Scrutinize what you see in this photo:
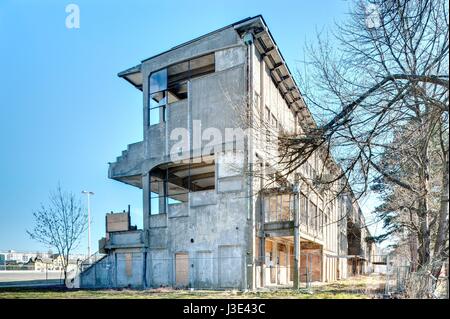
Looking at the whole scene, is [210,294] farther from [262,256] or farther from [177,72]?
[177,72]

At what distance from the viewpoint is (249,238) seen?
14.9 metres

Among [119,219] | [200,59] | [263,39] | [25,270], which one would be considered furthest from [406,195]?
[25,270]

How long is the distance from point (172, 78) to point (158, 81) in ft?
2.46

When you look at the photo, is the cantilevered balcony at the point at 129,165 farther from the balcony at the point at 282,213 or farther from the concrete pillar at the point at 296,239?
the concrete pillar at the point at 296,239

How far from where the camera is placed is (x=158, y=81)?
61.2 feet

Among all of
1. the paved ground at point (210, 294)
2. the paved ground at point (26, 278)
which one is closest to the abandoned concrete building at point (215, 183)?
the paved ground at point (210, 294)

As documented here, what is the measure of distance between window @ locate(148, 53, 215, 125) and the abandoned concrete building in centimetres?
5

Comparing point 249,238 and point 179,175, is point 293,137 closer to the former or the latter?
point 249,238

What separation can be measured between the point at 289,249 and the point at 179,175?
8.26 metres

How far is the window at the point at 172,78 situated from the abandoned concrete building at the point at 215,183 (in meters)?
0.05

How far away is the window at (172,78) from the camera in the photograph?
17812mm

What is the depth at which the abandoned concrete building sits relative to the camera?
599 inches

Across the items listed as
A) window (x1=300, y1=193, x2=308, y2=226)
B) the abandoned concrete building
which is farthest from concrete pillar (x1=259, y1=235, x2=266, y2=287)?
window (x1=300, y1=193, x2=308, y2=226)

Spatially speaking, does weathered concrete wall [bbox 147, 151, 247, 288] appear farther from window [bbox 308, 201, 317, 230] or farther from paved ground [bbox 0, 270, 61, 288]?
paved ground [bbox 0, 270, 61, 288]
